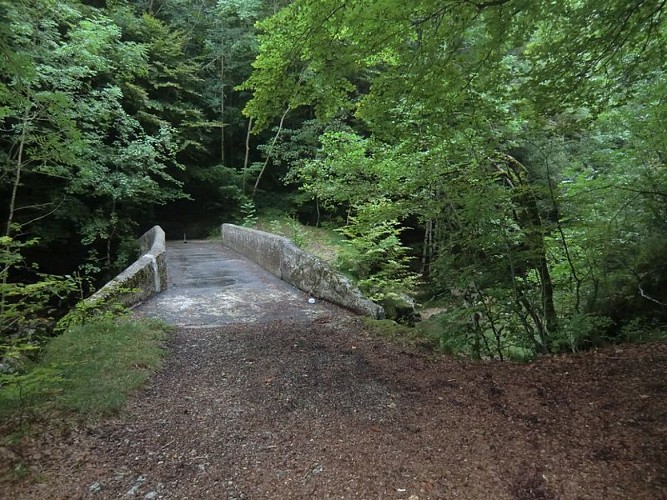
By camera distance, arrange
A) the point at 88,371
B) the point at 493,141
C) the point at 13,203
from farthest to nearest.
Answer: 1. the point at 13,203
2. the point at 493,141
3. the point at 88,371

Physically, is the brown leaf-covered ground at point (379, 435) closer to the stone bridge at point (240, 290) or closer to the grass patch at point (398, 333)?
the grass patch at point (398, 333)

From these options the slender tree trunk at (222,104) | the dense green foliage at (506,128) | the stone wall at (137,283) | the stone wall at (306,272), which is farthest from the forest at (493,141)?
the slender tree trunk at (222,104)

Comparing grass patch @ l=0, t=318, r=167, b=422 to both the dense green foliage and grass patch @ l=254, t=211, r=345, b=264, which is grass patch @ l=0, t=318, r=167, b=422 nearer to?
the dense green foliage

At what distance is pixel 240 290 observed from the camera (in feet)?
29.2

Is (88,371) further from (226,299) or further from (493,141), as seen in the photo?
(493,141)

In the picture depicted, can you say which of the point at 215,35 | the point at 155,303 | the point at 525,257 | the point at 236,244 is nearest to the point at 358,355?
the point at 525,257

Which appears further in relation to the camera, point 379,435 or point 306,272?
point 306,272

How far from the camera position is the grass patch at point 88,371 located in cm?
327

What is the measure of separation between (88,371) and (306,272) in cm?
506


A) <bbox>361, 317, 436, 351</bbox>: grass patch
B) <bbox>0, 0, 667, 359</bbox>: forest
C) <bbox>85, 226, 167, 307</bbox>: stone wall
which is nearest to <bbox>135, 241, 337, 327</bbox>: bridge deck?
<bbox>85, 226, 167, 307</bbox>: stone wall

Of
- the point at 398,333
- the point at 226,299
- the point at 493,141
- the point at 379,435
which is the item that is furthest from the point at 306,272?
the point at 379,435

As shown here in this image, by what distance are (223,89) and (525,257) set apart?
22.1 meters

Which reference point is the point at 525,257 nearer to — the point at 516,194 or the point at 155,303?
the point at 516,194

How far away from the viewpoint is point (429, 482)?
2.55 meters
